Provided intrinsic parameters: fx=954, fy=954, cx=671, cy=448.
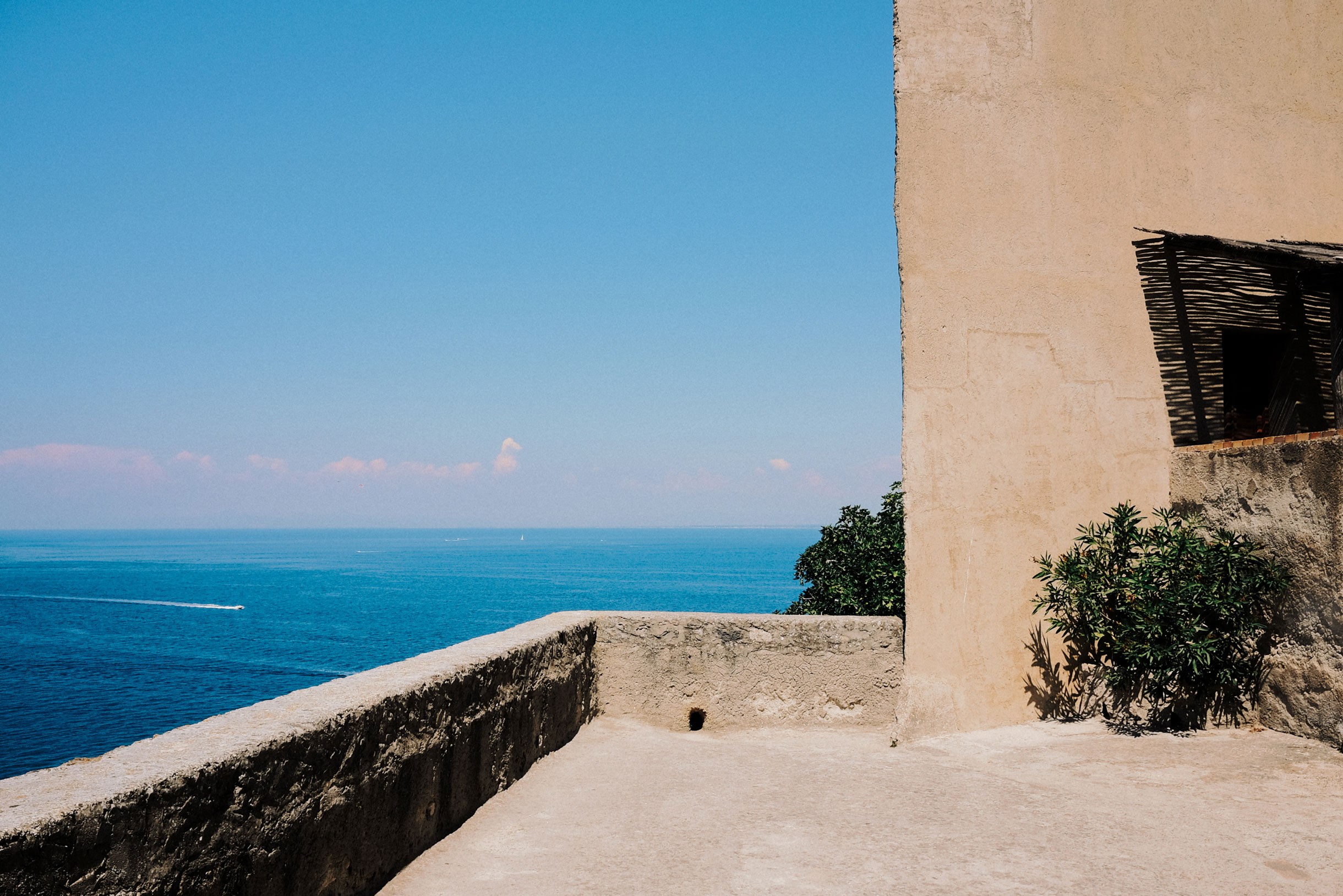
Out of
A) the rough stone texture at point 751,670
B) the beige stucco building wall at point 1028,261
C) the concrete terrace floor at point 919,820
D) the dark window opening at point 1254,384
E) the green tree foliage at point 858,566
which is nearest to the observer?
the concrete terrace floor at point 919,820

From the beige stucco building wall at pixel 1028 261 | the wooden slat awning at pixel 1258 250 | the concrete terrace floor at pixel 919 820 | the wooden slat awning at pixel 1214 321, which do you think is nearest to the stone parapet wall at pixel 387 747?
the concrete terrace floor at pixel 919 820

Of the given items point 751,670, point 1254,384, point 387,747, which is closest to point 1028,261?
point 1254,384

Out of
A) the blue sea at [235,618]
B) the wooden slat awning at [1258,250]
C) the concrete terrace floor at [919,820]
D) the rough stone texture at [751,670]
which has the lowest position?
the blue sea at [235,618]

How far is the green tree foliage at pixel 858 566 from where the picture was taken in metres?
9.42

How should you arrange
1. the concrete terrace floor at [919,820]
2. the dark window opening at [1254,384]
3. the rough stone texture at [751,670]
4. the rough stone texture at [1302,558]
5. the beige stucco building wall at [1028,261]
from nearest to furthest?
the concrete terrace floor at [919,820] → the rough stone texture at [1302,558] → the beige stucco building wall at [1028,261] → the rough stone texture at [751,670] → the dark window opening at [1254,384]

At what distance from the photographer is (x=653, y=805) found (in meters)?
5.23

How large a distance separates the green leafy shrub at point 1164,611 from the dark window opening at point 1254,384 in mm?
1199

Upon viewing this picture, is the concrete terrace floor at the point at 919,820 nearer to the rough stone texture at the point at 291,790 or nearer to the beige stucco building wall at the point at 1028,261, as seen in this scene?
the rough stone texture at the point at 291,790

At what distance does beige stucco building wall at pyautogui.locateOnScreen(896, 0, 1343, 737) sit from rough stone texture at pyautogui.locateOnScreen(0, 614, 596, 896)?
3.42m

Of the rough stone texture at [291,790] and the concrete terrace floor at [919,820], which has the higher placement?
the rough stone texture at [291,790]

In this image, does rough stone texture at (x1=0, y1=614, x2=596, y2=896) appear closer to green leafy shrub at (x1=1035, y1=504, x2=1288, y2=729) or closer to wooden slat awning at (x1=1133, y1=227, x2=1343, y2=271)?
green leafy shrub at (x1=1035, y1=504, x2=1288, y2=729)

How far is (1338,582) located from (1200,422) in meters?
1.85

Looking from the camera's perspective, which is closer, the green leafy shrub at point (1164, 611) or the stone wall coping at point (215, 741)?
the stone wall coping at point (215, 741)

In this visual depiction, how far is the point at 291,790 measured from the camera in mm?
3338
